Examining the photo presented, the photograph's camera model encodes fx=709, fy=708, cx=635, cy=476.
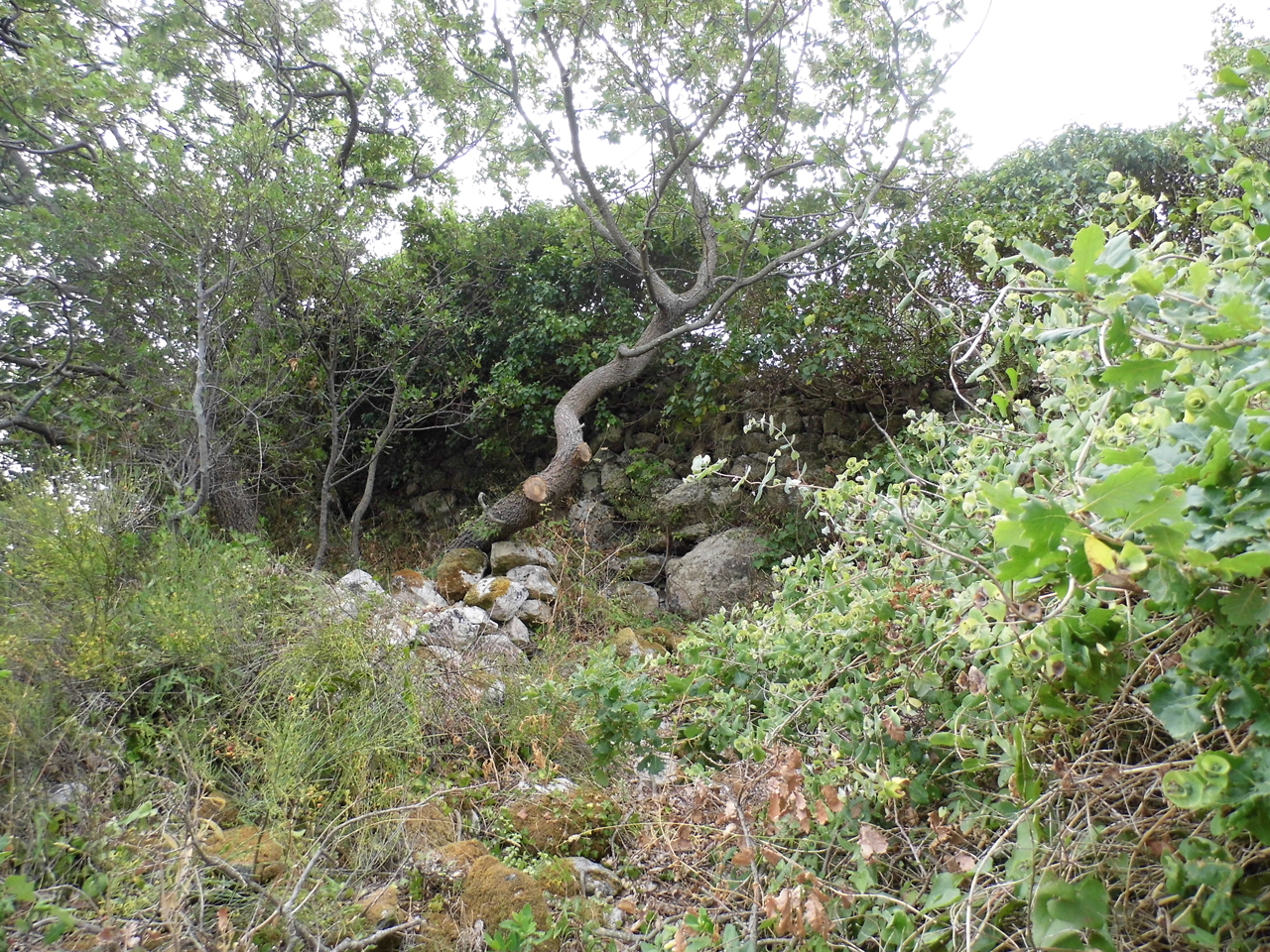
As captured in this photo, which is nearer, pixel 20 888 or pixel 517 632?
pixel 20 888

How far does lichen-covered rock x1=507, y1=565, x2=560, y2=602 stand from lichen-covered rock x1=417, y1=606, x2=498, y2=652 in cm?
61

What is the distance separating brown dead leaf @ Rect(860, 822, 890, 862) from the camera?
1.38 metres

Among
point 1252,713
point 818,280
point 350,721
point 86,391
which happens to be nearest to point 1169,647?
point 1252,713

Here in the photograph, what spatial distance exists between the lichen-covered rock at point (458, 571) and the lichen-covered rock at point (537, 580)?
311 mm

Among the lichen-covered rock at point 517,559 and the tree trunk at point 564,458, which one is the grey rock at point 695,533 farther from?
the lichen-covered rock at point 517,559

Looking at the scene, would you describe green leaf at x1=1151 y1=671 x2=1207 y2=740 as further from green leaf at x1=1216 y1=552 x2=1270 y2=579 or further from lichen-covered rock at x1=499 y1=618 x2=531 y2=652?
lichen-covered rock at x1=499 y1=618 x2=531 y2=652

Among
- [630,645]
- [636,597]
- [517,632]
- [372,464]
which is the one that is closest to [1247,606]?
[630,645]

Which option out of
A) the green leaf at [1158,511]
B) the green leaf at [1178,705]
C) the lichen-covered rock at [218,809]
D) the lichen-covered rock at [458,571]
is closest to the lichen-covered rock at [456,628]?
the lichen-covered rock at [458,571]

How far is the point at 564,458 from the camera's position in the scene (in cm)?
619

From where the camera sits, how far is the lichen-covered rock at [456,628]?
3.86 metres

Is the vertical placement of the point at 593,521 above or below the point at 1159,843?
above

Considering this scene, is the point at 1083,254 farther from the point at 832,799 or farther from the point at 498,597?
the point at 498,597

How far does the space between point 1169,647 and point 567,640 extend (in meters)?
3.79

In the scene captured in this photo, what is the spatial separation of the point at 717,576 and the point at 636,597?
70 cm
